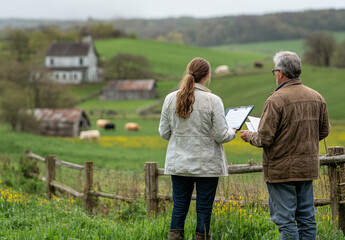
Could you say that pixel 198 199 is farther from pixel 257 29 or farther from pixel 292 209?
pixel 257 29

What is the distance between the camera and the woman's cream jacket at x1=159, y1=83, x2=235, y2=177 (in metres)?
4.41

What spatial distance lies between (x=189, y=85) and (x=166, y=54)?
9584 cm

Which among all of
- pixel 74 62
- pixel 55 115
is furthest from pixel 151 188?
pixel 74 62

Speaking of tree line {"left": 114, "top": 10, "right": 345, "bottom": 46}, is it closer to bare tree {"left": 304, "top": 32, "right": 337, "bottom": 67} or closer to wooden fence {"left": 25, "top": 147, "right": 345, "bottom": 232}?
bare tree {"left": 304, "top": 32, "right": 337, "bottom": 67}

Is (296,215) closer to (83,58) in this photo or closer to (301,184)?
(301,184)

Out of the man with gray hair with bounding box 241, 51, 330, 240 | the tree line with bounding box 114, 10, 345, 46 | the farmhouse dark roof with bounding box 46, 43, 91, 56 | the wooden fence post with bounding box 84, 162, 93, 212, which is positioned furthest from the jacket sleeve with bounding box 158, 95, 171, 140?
the tree line with bounding box 114, 10, 345, 46

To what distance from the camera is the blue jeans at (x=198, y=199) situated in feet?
14.8

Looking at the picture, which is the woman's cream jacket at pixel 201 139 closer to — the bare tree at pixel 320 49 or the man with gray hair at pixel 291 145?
the man with gray hair at pixel 291 145

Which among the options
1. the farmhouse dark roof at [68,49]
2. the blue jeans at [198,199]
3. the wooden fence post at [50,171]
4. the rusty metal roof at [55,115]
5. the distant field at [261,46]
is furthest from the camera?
the distant field at [261,46]

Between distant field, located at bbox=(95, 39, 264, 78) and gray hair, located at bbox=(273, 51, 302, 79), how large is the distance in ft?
256

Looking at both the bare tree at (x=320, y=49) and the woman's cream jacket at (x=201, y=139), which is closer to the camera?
the woman's cream jacket at (x=201, y=139)

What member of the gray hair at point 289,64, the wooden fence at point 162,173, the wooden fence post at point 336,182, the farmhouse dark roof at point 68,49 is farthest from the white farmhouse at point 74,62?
the gray hair at point 289,64

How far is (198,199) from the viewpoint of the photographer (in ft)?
15.0

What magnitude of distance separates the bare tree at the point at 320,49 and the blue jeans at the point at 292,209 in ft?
234
